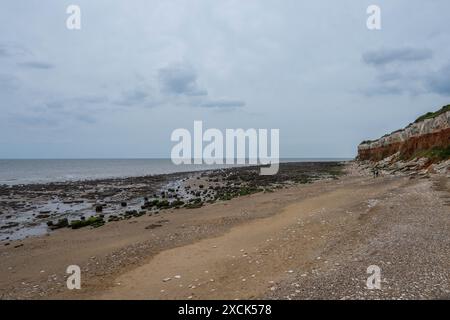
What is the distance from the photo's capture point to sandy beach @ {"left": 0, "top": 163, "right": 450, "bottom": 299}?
32.9 feet

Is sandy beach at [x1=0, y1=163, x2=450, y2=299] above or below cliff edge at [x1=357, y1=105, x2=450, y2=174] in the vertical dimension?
below

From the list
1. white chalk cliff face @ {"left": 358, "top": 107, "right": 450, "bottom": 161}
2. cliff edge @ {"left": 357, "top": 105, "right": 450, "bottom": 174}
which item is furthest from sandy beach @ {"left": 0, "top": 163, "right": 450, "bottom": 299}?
white chalk cliff face @ {"left": 358, "top": 107, "right": 450, "bottom": 161}

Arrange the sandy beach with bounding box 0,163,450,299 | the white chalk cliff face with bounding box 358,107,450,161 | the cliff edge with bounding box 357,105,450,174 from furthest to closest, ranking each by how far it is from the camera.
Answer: the white chalk cliff face with bounding box 358,107,450,161
the cliff edge with bounding box 357,105,450,174
the sandy beach with bounding box 0,163,450,299

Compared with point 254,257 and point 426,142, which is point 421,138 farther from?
point 254,257

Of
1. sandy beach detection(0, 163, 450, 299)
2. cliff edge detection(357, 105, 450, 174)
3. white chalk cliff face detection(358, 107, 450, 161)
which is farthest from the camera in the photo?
white chalk cliff face detection(358, 107, 450, 161)

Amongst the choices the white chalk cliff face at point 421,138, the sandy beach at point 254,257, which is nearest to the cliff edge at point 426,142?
the white chalk cliff face at point 421,138

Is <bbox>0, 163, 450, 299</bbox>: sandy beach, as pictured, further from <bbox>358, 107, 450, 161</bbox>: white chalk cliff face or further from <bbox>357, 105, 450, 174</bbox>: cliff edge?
<bbox>358, 107, 450, 161</bbox>: white chalk cliff face

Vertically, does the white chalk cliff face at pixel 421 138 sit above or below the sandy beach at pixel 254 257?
above

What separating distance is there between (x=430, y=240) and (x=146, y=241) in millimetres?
13938

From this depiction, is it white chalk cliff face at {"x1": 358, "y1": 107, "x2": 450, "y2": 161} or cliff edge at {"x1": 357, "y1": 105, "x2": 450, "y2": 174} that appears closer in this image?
cliff edge at {"x1": 357, "y1": 105, "x2": 450, "y2": 174}

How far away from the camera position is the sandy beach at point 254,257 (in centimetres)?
1004

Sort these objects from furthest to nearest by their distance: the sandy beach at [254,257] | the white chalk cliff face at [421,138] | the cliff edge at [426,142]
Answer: the white chalk cliff face at [421,138]
the cliff edge at [426,142]
the sandy beach at [254,257]

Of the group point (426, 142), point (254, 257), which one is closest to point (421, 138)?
point (426, 142)

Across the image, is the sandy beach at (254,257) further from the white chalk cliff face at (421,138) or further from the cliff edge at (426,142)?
the white chalk cliff face at (421,138)
